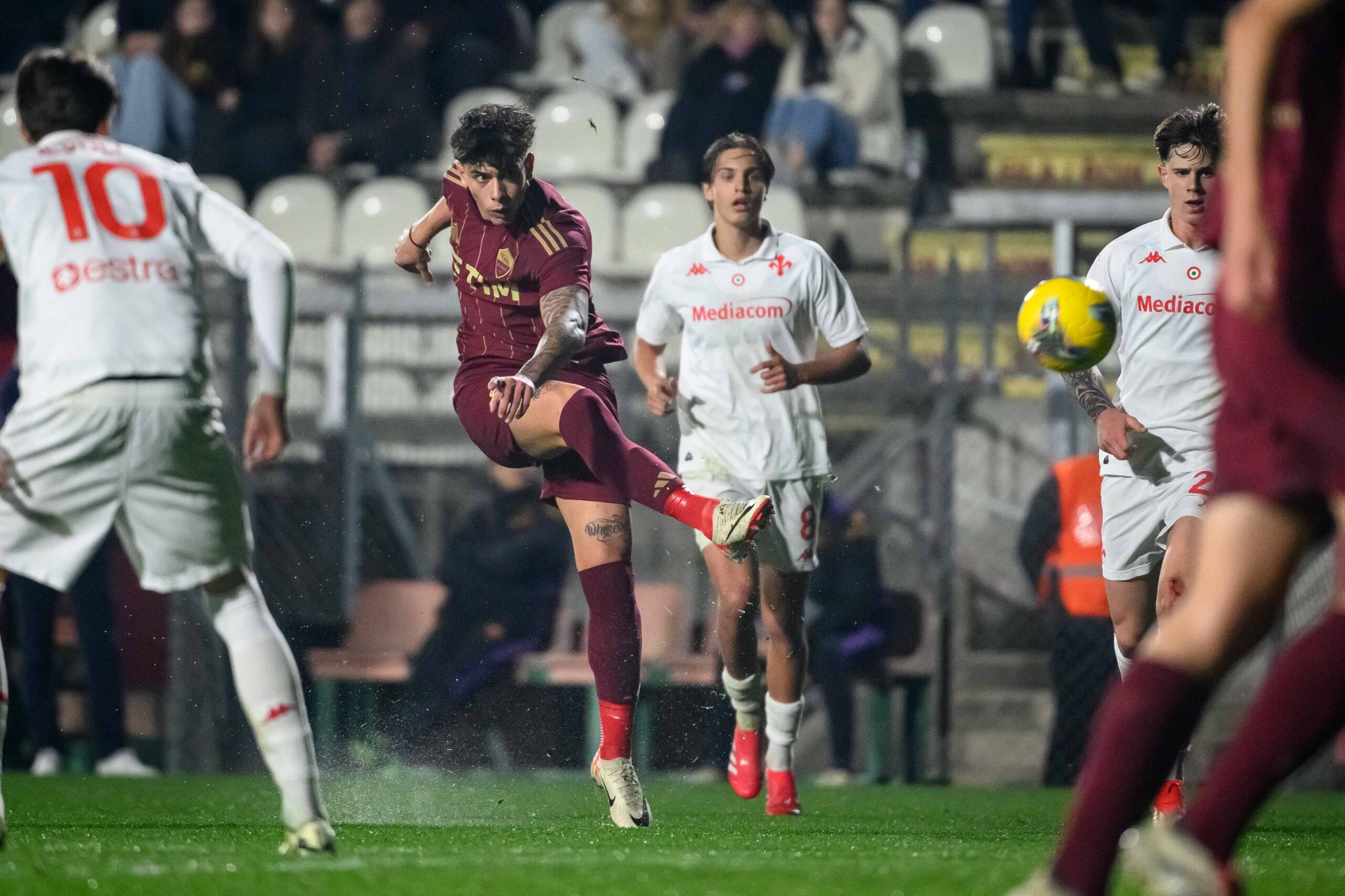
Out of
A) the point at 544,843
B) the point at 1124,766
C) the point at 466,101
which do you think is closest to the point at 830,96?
the point at 466,101

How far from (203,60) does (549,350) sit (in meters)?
9.41

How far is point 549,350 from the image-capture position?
5.61 m

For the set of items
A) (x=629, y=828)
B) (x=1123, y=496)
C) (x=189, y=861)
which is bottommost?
(x=629, y=828)

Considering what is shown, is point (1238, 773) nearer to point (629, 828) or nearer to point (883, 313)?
point (629, 828)

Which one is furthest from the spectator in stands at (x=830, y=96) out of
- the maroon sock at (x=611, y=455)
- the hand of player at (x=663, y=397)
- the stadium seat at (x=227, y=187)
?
the maroon sock at (x=611, y=455)

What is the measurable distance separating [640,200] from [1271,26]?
9639mm

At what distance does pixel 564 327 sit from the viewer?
5.70 meters

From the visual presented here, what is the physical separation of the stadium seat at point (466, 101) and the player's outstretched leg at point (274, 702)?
8155 mm

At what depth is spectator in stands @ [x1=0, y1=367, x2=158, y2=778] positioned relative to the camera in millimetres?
9219

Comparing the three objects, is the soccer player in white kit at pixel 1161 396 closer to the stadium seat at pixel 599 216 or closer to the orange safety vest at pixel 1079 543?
the orange safety vest at pixel 1079 543

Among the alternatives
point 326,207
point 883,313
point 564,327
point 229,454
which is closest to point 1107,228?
point 883,313

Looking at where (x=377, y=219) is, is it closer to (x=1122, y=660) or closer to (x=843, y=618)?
(x=843, y=618)

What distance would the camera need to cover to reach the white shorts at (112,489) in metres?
4.05

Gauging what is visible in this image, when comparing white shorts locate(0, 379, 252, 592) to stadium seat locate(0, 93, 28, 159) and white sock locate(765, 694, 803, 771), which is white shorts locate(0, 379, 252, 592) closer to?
white sock locate(765, 694, 803, 771)
